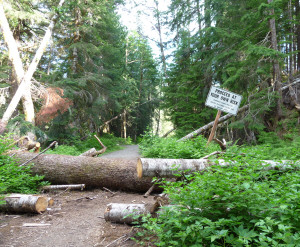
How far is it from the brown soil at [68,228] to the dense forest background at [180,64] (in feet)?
20.2

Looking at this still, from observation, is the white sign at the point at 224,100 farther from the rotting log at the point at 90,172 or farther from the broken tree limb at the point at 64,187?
the broken tree limb at the point at 64,187

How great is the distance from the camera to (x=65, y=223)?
13.8 feet

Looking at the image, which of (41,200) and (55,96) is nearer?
(41,200)

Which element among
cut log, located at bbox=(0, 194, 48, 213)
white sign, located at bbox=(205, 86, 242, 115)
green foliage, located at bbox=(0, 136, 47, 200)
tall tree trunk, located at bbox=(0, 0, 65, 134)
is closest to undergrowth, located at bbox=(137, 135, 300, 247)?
cut log, located at bbox=(0, 194, 48, 213)

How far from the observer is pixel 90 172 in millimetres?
6414

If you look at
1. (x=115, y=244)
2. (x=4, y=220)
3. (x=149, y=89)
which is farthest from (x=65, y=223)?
(x=149, y=89)

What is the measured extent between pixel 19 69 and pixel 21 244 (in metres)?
11.4

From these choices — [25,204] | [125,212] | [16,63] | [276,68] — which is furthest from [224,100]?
[16,63]

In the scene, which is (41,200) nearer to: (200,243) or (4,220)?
(4,220)

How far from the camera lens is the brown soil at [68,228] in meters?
3.38

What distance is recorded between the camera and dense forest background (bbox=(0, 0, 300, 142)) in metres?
8.31

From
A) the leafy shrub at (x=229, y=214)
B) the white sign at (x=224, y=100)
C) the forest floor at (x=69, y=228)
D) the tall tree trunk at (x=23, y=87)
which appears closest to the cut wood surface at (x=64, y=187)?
the forest floor at (x=69, y=228)

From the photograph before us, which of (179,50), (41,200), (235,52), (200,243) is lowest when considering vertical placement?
(41,200)

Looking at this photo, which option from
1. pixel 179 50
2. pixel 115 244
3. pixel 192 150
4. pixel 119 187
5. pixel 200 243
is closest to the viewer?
pixel 200 243
